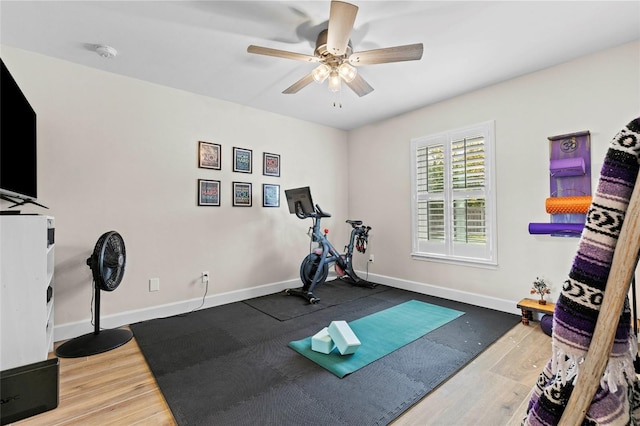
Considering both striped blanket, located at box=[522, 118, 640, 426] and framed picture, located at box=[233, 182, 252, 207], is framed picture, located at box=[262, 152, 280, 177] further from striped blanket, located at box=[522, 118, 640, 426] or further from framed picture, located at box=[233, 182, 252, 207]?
striped blanket, located at box=[522, 118, 640, 426]

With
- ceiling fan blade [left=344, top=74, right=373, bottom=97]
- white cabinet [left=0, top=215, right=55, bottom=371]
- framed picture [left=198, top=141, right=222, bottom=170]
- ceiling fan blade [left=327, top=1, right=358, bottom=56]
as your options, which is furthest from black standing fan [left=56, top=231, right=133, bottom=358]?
ceiling fan blade [left=344, top=74, right=373, bottom=97]

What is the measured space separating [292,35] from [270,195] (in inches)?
88.2

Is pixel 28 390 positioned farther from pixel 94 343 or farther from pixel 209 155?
pixel 209 155

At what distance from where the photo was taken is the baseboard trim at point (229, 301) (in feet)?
9.20

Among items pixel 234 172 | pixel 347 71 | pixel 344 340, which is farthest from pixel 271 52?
pixel 344 340

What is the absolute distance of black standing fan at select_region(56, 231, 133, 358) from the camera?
2428mm

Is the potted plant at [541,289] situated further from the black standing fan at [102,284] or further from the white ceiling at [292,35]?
the black standing fan at [102,284]

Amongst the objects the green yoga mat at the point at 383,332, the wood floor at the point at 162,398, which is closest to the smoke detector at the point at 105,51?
the wood floor at the point at 162,398

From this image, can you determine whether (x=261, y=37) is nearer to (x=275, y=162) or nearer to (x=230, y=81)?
(x=230, y=81)

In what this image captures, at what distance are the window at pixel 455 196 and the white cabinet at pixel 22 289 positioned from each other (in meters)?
3.95

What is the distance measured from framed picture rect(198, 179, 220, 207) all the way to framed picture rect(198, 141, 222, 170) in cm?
19

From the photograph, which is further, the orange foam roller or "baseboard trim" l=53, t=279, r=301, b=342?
"baseboard trim" l=53, t=279, r=301, b=342

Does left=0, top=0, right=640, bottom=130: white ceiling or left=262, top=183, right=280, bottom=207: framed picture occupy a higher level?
left=0, top=0, right=640, bottom=130: white ceiling

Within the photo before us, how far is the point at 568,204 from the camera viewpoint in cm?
267
